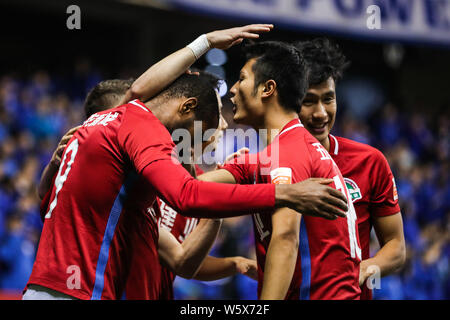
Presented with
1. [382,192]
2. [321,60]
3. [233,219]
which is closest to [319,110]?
[321,60]

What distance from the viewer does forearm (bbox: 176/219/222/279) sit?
3.62 metres

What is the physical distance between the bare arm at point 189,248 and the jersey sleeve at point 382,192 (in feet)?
3.12

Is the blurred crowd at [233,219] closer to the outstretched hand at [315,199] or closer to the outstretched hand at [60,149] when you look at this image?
the outstretched hand at [60,149]

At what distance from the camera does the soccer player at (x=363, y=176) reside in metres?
3.56

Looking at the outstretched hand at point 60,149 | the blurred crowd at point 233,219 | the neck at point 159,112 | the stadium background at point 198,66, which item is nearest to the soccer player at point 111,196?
the neck at point 159,112

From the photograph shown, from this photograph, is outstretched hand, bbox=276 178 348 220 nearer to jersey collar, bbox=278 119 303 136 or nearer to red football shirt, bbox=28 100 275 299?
red football shirt, bbox=28 100 275 299

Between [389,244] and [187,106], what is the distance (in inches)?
58.3

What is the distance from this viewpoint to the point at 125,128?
2.81 m

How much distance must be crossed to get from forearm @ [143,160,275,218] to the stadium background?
4.34m

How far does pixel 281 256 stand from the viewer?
2.55 meters

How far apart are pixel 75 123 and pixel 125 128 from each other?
771cm

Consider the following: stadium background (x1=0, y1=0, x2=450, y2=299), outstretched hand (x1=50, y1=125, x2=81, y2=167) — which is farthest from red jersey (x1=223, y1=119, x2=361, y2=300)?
stadium background (x1=0, y1=0, x2=450, y2=299)
